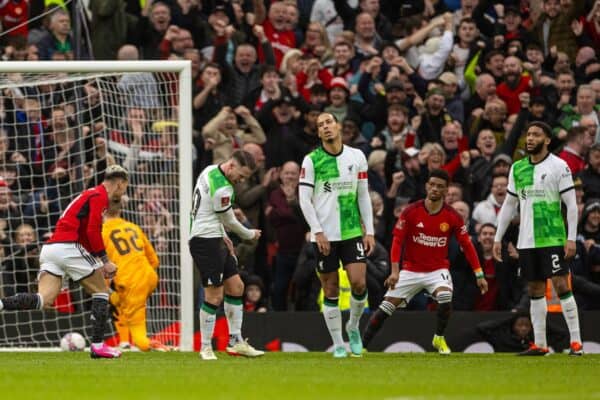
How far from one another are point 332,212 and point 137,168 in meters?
4.65

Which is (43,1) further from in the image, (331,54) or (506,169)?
(506,169)

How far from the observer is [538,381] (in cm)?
1138

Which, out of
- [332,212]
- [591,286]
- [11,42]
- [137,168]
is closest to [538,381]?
[332,212]

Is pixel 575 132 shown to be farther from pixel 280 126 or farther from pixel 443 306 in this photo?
pixel 443 306

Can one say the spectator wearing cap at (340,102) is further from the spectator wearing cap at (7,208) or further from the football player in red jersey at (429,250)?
the spectator wearing cap at (7,208)

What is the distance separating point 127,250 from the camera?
17.2m

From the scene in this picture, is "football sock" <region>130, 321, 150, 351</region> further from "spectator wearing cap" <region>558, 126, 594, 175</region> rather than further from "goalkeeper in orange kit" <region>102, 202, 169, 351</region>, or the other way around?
"spectator wearing cap" <region>558, 126, 594, 175</region>

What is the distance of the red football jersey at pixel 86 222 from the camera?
571 inches

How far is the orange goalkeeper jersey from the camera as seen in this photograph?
17156 mm

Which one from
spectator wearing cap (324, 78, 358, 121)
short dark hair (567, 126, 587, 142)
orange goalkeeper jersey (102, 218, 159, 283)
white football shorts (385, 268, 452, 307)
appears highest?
spectator wearing cap (324, 78, 358, 121)

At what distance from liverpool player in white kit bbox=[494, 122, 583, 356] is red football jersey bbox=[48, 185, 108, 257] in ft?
14.1

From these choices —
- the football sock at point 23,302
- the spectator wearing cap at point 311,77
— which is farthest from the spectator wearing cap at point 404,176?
the football sock at point 23,302

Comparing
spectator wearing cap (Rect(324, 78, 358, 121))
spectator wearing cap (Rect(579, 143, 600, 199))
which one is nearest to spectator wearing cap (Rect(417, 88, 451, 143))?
spectator wearing cap (Rect(324, 78, 358, 121))

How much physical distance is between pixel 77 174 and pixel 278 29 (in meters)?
4.89
